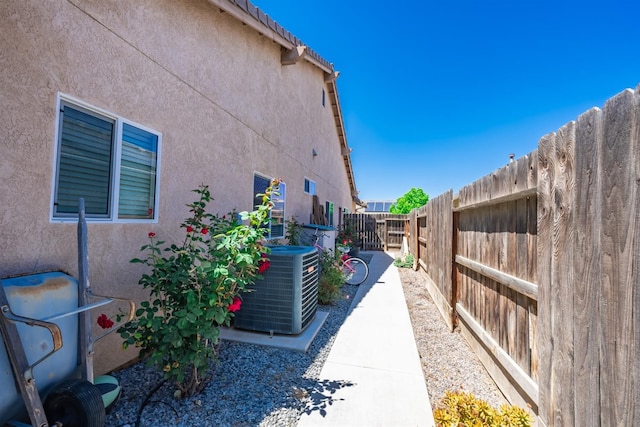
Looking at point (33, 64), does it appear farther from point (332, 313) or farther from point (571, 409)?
point (332, 313)

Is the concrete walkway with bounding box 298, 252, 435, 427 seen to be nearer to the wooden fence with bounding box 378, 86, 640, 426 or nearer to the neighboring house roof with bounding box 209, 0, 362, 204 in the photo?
the wooden fence with bounding box 378, 86, 640, 426

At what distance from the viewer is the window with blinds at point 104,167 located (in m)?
2.32

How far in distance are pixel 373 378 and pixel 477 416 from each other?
1324 mm

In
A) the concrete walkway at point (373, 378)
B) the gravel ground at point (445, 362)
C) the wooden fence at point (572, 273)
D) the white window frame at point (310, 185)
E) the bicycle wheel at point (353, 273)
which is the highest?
the white window frame at point (310, 185)

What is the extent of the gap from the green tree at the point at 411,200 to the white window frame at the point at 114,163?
1386 inches

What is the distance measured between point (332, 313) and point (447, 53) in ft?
33.3

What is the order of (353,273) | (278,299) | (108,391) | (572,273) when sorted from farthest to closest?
(353,273) < (278,299) < (108,391) < (572,273)

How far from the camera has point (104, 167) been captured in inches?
104

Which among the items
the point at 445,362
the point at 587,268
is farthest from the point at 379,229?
the point at 587,268

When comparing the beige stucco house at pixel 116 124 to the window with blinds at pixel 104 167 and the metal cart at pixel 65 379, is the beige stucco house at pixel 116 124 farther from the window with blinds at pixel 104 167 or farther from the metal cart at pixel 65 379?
the metal cart at pixel 65 379

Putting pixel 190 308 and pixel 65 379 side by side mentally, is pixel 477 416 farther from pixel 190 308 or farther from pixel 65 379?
pixel 65 379

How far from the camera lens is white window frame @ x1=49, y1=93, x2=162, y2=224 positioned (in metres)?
2.22

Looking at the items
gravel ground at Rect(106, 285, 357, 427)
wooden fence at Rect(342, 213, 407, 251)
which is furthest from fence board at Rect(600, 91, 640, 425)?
wooden fence at Rect(342, 213, 407, 251)

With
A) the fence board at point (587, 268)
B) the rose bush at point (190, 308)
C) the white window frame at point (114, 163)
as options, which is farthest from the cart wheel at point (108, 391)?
the fence board at point (587, 268)
